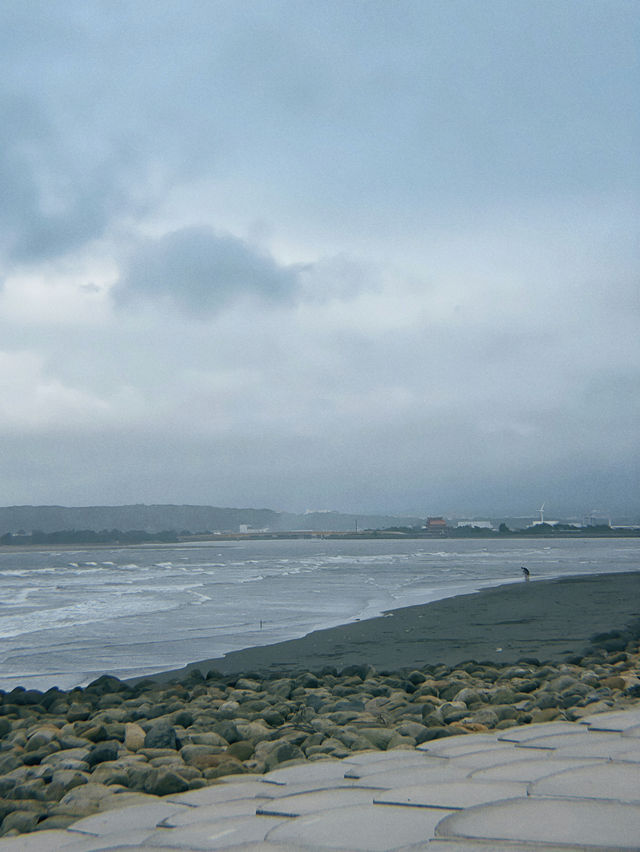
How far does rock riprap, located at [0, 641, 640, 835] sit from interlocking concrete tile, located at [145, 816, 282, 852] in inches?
38.4

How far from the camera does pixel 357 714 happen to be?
6.28 meters

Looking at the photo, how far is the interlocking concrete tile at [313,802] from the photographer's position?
331 cm

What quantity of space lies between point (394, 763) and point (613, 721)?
1.47 meters

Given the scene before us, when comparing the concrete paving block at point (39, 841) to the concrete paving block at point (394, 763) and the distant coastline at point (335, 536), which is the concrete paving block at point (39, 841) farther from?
the distant coastline at point (335, 536)

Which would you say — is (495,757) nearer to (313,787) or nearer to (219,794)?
(313,787)

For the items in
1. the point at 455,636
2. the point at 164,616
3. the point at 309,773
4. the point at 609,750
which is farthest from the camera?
the point at 164,616

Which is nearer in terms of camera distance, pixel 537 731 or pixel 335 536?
pixel 537 731

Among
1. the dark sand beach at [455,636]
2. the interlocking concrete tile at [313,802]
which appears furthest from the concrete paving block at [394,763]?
the dark sand beach at [455,636]

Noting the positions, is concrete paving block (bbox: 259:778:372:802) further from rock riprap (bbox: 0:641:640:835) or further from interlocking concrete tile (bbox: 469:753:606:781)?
rock riprap (bbox: 0:641:640:835)

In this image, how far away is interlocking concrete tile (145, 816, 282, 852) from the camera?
117 inches

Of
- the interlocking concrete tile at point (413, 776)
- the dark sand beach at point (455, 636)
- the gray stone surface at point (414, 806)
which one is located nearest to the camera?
the gray stone surface at point (414, 806)

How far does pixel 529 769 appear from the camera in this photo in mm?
3598

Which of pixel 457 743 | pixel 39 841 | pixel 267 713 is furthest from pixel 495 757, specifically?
pixel 267 713

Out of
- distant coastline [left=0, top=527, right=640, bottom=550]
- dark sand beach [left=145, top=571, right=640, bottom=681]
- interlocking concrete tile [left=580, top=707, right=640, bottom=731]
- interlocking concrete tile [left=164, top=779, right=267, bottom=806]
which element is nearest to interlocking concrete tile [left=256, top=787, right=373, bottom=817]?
interlocking concrete tile [left=164, top=779, right=267, bottom=806]
